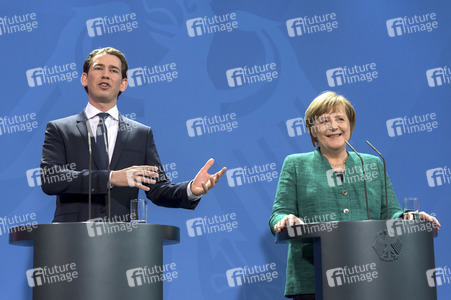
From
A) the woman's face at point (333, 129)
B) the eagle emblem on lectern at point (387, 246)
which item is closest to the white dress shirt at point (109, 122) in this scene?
the woman's face at point (333, 129)

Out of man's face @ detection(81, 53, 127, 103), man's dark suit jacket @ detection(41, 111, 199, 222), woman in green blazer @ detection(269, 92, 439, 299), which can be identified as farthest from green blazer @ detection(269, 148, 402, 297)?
man's face @ detection(81, 53, 127, 103)

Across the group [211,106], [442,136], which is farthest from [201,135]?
[442,136]

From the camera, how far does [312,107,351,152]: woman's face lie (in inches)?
106

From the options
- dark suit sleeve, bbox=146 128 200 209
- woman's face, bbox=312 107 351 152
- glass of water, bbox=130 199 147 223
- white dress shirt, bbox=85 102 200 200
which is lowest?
glass of water, bbox=130 199 147 223

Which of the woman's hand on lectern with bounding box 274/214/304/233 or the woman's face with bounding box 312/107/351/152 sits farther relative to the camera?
the woman's face with bounding box 312/107/351/152

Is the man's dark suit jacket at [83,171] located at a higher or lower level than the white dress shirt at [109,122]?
lower

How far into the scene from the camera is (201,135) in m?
3.88

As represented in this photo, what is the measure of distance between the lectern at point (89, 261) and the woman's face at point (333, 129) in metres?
1.06

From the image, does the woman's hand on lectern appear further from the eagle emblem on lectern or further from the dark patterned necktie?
the dark patterned necktie

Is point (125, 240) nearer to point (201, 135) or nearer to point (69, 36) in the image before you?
point (201, 135)

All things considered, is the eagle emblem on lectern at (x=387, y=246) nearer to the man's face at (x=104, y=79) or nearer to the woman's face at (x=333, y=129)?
the woman's face at (x=333, y=129)

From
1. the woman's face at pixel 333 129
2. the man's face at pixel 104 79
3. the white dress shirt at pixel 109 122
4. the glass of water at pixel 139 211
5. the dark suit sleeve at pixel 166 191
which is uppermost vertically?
the man's face at pixel 104 79

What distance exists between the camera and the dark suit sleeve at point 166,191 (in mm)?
2707

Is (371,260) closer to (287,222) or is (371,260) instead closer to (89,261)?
(287,222)
